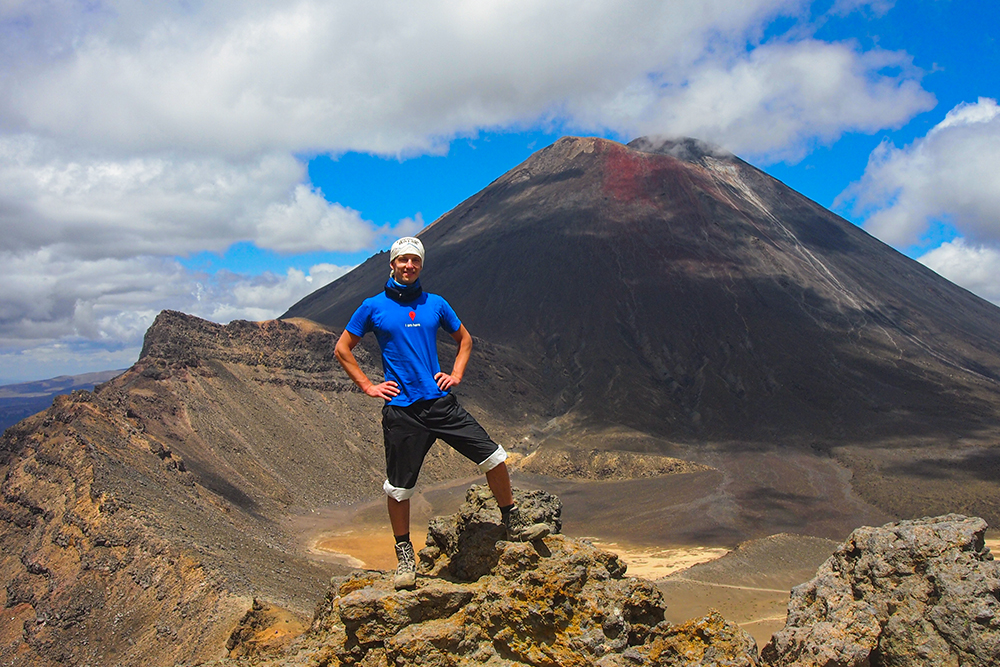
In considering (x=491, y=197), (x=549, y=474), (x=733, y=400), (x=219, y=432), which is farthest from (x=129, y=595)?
(x=491, y=197)

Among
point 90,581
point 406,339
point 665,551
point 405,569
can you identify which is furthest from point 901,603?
point 665,551

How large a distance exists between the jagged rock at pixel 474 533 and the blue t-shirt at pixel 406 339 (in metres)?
1.07

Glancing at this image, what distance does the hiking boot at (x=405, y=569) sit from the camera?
477 cm

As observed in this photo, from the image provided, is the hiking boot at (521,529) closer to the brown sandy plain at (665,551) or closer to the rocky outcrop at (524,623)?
the rocky outcrop at (524,623)

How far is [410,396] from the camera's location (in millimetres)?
4898

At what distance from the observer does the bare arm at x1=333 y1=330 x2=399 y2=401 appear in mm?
4879

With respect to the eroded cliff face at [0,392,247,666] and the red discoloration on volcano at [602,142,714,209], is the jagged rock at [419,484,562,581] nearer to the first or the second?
the eroded cliff face at [0,392,247,666]

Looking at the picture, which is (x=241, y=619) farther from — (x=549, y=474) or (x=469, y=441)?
(x=549, y=474)

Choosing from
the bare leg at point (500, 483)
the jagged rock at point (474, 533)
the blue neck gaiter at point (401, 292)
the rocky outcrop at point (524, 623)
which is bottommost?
the rocky outcrop at point (524, 623)

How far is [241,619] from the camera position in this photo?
1438cm

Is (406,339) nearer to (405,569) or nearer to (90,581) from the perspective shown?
(405,569)

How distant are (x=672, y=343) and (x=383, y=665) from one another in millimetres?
67455

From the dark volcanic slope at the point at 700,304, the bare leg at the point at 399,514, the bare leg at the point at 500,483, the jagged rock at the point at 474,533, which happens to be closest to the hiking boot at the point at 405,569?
the bare leg at the point at 399,514

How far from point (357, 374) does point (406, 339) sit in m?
0.45
